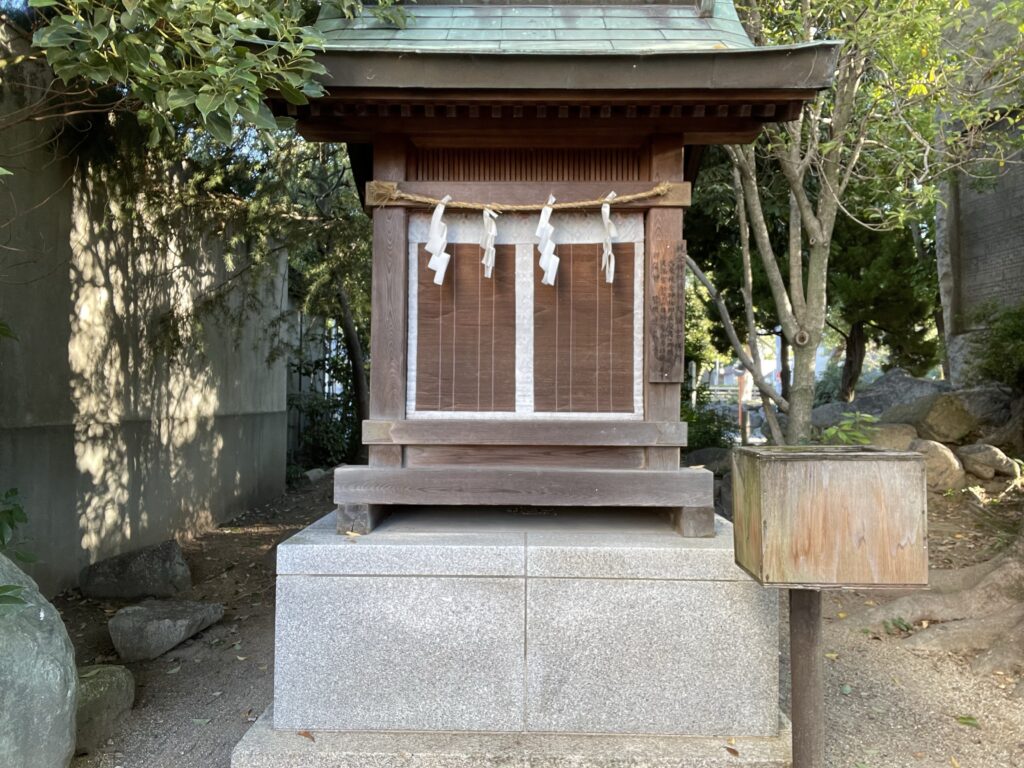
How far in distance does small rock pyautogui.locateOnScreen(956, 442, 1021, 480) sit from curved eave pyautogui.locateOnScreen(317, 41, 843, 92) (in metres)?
6.72

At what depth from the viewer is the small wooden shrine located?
3.95 metres

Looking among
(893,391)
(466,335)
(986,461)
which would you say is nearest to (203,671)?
(466,335)

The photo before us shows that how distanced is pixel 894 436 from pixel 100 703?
29.6ft

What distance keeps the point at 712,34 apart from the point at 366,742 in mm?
4233

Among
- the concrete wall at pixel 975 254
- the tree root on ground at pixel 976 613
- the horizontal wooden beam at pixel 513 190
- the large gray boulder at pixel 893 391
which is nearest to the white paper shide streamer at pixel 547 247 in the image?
the horizontal wooden beam at pixel 513 190

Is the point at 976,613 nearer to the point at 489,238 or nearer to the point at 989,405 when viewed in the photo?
the point at 489,238

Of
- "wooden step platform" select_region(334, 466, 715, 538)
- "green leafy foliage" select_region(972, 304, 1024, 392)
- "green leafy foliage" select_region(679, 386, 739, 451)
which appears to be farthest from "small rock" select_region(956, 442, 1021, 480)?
"wooden step platform" select_region(334, 466, 715, 538)

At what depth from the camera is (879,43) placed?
5832mm

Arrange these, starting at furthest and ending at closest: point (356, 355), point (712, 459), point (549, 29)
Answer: point (356, 355) < point (712, 459) < point (549, 29)

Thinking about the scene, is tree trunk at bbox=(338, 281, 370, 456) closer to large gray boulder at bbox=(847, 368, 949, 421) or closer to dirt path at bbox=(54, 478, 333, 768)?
dirt path at bbox=(54, 478, 333, 768)

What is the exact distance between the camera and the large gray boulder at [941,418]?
947 cm

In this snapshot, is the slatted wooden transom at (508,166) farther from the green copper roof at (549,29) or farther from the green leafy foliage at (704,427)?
the green leafy foliage at (704,427)

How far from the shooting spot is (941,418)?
9570 millimetres

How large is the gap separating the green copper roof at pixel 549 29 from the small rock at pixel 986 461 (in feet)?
21.8
